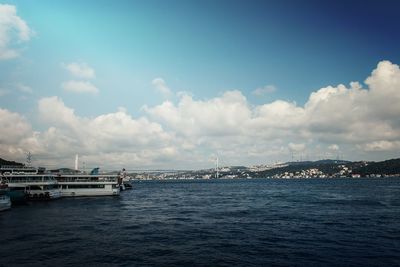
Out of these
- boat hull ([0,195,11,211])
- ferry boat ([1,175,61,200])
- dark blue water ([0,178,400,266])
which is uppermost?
ferry boat ([1,175,61,200])

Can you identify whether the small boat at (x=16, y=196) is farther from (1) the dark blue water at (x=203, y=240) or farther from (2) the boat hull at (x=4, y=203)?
(1) the dark blue water at (x=203, y=240)

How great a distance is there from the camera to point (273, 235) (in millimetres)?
53875

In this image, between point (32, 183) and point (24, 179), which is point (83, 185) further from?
point (24, 179)

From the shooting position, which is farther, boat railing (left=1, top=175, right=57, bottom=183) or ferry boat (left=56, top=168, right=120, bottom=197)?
ferry boat (left=56, top=168, right=120, bottom=197)

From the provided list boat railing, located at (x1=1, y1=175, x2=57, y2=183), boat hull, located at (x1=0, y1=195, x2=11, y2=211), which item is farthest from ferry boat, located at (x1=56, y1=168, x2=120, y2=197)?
boat hull, located at (x1=0, y1=195, x2=11, y2=211)

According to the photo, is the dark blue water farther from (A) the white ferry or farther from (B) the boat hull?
(A) the white ferry

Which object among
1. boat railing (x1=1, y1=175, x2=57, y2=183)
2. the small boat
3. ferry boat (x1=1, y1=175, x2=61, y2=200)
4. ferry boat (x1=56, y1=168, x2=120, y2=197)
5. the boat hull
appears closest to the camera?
the boat hull

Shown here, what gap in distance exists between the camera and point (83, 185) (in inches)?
5236

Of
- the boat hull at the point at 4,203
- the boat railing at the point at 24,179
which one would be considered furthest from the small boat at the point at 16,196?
the boat hull at the point at 4,203

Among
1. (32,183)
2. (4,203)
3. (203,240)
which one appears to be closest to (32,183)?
(32,183)

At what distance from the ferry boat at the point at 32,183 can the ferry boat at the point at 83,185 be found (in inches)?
388

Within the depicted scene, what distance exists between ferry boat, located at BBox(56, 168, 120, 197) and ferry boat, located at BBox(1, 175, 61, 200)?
986cm

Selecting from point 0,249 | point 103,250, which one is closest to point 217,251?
point 103,250

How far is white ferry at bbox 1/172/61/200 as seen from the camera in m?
115
